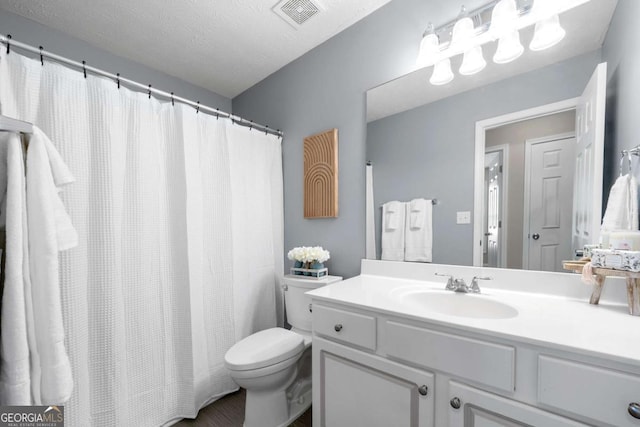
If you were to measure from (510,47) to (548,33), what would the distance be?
0.13 m

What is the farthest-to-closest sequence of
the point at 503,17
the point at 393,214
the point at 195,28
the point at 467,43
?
the point at 195,28 < the point at 393,214 < the point at 467,43 < the point at 503,17

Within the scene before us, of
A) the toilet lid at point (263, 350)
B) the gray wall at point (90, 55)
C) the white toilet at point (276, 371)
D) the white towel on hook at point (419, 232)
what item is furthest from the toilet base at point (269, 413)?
the gray wall at point (90, 55)

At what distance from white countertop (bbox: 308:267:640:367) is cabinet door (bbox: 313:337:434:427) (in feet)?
0.69

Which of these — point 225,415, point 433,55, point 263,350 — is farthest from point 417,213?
point 225,415

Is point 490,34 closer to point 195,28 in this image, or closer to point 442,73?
point 442,73

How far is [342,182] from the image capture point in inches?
69.9

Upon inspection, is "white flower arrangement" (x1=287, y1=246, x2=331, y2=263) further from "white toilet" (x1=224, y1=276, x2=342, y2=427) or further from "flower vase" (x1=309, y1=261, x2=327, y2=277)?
"white toilet" (x1=224, y1=276, x2=342, y2=427)

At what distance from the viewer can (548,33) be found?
42.5 inches

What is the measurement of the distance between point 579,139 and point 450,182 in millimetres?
504

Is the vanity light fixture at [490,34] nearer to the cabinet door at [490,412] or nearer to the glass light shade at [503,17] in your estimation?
the glass light shade at [503,17]

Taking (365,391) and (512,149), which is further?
(512,149)

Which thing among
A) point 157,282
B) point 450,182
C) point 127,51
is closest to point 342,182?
point 450,182

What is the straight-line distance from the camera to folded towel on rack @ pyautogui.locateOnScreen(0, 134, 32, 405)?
607mm

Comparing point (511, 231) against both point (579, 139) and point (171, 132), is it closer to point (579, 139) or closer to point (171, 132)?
point (579, 139)
